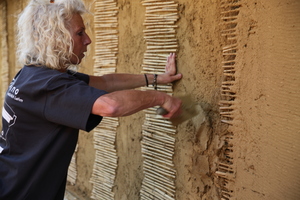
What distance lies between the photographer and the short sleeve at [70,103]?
173 cm

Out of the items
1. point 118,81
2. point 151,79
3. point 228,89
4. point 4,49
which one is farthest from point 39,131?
point 4,49

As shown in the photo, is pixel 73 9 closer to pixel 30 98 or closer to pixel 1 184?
pixel 30 98

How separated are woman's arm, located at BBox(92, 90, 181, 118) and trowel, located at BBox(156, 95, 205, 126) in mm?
300

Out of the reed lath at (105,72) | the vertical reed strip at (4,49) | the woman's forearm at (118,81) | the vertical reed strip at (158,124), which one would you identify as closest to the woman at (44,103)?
the woman's forearm at (118,81)

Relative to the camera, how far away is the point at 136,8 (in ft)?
9.94

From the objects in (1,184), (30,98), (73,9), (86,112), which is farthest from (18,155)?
(73,9)

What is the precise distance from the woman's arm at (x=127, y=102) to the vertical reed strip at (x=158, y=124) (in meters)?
0.64

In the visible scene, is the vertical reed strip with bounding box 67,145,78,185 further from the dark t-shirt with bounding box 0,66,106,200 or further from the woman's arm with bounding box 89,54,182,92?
the dark t-shirt with bounding box 0,66,106,200

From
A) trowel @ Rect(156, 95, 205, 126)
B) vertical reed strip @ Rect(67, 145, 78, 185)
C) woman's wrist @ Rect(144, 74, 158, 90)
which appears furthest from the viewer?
vertical reed strip @ Rect(67, 145, 78, 185)

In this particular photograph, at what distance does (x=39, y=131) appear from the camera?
195 cm

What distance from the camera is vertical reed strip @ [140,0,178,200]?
8.77ft

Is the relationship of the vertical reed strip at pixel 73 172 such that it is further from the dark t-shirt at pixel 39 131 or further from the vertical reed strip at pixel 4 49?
the vertical reed strip at pixel 4 49

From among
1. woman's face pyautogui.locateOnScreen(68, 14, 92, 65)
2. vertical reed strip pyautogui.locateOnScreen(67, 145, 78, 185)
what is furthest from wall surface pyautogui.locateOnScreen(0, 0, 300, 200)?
vertical reed strip pyautogui.locateOnScreen(67, 145, 78, 185)

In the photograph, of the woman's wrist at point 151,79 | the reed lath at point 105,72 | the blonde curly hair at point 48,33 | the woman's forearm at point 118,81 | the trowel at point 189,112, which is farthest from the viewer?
the reed lath at point 105,72
